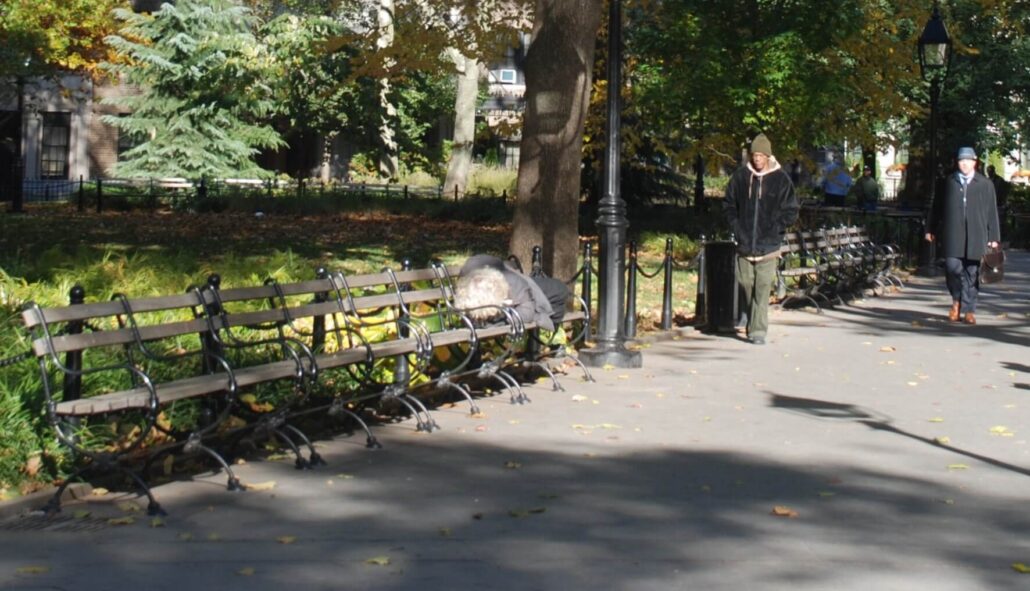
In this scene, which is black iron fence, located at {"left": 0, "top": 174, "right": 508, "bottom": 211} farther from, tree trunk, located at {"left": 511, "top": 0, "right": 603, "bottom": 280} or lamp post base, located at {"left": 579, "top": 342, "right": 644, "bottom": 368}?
lamp post base, located at {"left": 579, "top": 342, "right": 644, "bottom": 368}

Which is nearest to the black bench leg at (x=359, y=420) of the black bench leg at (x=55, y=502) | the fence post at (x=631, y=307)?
the black bench leg at (x=55, y=502)

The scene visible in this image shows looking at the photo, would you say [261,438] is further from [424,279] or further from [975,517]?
[975,517]

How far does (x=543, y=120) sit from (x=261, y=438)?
6.77 metres

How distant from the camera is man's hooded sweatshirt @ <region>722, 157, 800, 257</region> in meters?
14.9

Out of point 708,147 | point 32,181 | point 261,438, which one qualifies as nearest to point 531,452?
point 261,438


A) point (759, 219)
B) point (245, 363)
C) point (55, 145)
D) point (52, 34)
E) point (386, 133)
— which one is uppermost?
point (52, 34)

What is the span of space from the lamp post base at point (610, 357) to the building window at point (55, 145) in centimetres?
4276

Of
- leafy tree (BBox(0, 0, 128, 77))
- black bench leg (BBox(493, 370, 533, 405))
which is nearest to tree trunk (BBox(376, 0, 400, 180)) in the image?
leafy tree (BBox(0, 0, 128, 77))

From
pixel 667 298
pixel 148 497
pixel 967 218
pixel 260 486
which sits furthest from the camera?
pixel 967 218

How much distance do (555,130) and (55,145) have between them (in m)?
41.1

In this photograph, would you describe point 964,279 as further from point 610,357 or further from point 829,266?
point 610,357

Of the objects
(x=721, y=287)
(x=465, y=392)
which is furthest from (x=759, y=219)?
(x=465, y=392)

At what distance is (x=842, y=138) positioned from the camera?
29188 mm

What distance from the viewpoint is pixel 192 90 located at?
147 ft
